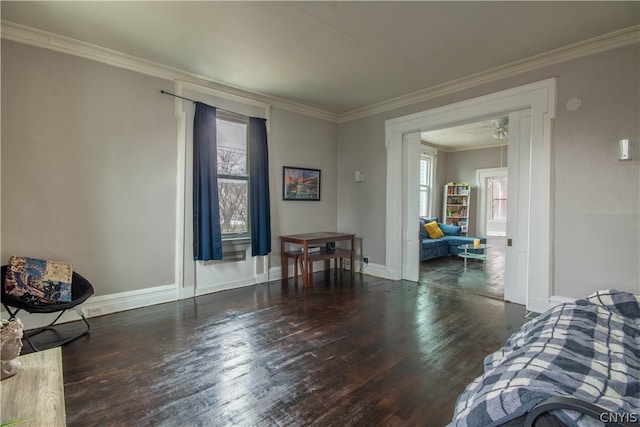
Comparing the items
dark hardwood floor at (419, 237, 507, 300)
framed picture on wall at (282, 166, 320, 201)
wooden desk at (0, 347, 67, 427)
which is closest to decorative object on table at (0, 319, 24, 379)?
wooden desk at (0, 347, 67, 427)

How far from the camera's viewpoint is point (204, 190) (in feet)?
12.4

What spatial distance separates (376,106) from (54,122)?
400cm

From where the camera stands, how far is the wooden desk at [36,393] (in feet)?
3.53

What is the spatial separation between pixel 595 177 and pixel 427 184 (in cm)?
529

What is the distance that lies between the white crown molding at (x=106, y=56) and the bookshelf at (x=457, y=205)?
6064 mm

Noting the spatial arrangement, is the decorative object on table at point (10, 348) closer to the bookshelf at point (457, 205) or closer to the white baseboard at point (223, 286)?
the white baseboard at point (223, 286)

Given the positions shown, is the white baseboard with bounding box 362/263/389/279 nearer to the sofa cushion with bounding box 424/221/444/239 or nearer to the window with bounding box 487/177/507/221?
the sofa cushion with bounding box 424/221/444/239

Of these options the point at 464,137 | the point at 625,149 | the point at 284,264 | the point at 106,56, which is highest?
the point at 464,137

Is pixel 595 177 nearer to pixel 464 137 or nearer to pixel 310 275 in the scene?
pixel 310 275

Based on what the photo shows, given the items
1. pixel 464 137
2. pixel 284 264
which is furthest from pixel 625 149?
pixel 464 137

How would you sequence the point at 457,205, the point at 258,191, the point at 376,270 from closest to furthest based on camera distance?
the point at 258,191 → the point at 376,270 → the point at 457,205

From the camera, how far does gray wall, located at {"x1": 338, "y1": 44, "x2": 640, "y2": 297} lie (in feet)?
9.21

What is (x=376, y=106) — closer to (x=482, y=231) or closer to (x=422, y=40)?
(x=422, y=40)

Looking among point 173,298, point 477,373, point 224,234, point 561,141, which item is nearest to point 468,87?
point 561,141
